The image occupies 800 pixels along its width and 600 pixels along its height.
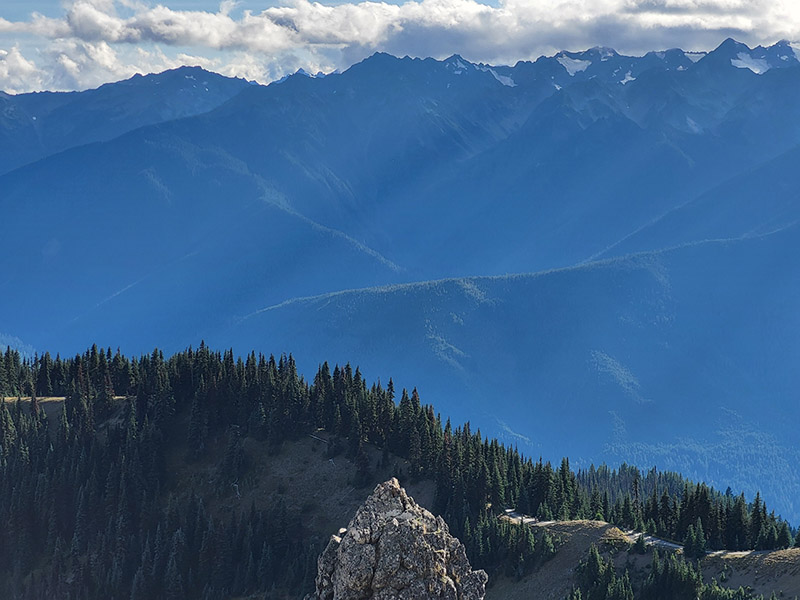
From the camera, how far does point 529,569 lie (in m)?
138

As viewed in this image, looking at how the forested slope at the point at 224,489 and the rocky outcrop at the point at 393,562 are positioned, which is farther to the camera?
the forested slope at the point at 224,489

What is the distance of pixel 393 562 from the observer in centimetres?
5297

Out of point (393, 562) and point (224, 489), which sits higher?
point (224, 489)

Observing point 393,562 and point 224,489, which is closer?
point 393,562

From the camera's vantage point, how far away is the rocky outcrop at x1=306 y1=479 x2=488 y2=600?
2089 inches

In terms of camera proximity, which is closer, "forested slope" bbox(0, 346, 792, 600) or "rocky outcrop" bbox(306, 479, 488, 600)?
"rocky outcrop" bbox(306, 479, 488, 600)

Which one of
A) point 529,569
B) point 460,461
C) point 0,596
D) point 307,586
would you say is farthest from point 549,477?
point 0,596

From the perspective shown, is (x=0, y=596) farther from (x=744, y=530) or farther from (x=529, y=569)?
(x=744, y=530)

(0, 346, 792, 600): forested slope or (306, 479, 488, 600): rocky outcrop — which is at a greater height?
(0, 346, 792, 600): forested slope

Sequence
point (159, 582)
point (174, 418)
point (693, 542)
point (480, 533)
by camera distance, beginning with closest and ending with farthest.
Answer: point (693, 542)
point (480, 533)
point (159, 582)
point (174, 418)

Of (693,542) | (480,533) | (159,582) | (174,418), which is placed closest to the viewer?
(693,542)

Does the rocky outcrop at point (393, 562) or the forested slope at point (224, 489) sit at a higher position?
the forested slope at point (224, 489)

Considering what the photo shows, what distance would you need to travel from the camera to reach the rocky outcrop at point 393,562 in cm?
5306

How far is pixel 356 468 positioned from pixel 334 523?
34.4 feet
